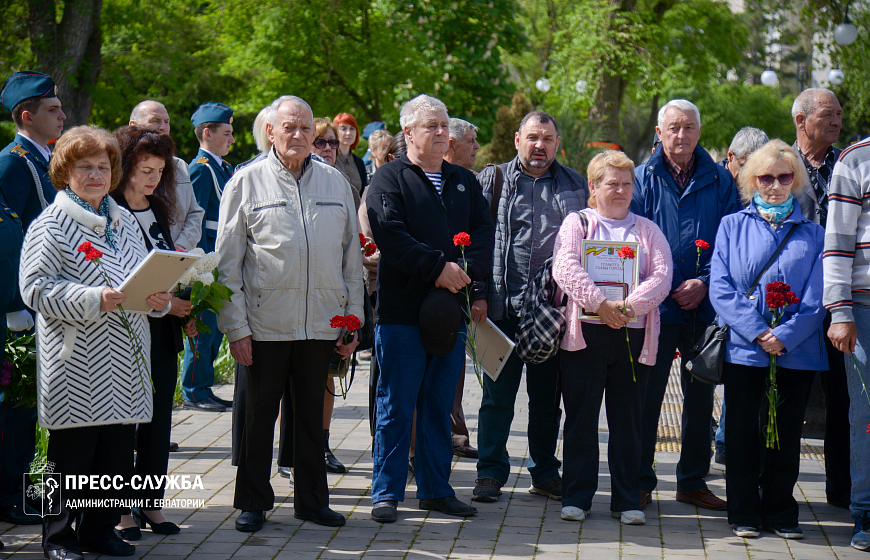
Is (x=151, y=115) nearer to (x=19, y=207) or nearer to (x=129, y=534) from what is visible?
(x=19, y=207)

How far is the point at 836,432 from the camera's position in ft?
18.0

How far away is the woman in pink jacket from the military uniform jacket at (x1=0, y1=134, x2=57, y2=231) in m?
3.03

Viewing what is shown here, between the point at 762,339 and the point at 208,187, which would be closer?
the point at 762,339

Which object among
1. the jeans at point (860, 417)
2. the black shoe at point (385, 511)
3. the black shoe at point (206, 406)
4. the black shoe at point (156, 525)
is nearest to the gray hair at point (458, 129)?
the black shoe at point (385, 511)

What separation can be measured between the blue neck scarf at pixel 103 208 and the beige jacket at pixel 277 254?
61cm

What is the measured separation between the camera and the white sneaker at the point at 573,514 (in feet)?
16.4

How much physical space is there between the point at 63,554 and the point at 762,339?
3.75 metres

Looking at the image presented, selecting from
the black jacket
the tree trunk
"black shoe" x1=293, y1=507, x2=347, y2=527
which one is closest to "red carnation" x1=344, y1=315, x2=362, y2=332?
the black jacket

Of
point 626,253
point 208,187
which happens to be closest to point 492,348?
point 626,253

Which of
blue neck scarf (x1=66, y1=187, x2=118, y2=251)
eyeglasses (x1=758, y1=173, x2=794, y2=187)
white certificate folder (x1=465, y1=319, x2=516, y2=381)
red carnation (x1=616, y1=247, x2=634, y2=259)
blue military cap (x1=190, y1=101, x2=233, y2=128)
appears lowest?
white certificate folder (x1=465, y1=319, x2=516, y2=381)

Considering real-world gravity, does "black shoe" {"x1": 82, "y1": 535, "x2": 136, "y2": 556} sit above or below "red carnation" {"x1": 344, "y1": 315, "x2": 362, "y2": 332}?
below

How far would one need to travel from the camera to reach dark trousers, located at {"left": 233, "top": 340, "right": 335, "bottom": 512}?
4.75 m

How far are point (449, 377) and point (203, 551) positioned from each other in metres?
1.68

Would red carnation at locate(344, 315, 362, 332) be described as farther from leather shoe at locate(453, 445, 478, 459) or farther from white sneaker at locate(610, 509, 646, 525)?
leather shoe at locate(453, 445, 478, 459)
